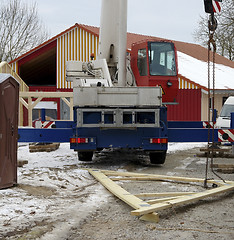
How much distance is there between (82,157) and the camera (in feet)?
36.6

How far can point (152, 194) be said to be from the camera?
6672 millimetres

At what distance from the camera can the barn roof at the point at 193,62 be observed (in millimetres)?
28469

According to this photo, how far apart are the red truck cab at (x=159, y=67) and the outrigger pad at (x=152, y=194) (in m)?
3.63

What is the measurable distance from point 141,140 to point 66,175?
2.13m

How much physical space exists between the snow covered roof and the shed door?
70.1 feet

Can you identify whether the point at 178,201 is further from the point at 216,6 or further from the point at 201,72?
the point at 201,72

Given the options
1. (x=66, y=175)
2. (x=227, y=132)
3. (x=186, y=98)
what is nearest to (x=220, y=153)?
(x=227, y=132)

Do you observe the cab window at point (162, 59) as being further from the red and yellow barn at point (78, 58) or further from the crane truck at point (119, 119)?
the red and yellow barn at point (78, 58)

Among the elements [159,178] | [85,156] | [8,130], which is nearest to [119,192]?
[159,178]

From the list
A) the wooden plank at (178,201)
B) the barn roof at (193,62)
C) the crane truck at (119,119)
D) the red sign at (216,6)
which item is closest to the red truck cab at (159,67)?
the crane truck at (119,119)

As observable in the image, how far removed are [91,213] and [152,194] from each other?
3.80ft

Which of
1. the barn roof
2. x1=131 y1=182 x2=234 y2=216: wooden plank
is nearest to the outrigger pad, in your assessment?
x1=131 y1=182 x2=234 y2=216: wooden plank

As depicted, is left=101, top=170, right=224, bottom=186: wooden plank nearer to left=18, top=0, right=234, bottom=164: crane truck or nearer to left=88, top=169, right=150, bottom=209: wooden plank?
left=88, top=169, right=150, bottom=209: wooden plank

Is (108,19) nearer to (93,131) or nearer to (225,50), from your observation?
(93,131)
